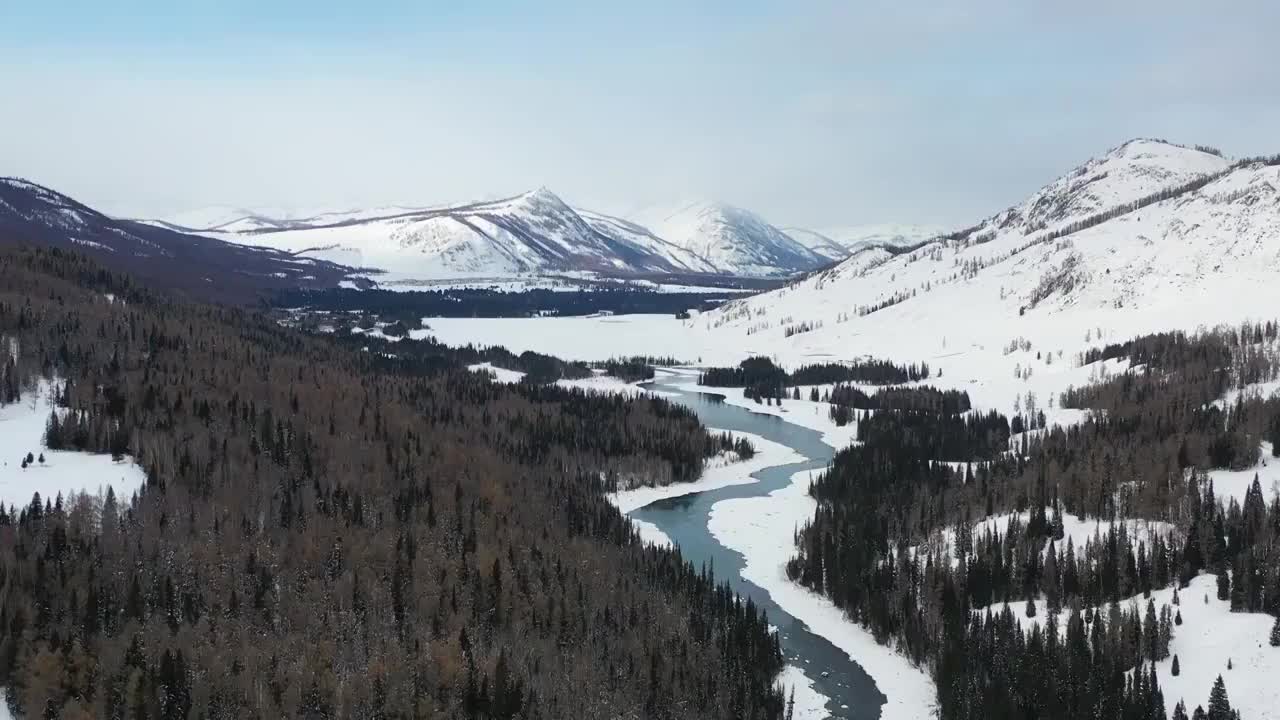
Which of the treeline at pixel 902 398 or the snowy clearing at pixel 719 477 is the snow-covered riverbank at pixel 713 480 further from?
the treeline at pixel 902 398

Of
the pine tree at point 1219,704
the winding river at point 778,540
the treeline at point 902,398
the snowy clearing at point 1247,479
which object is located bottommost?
the winding river at point 778,540

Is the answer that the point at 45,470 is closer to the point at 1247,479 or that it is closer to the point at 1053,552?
the point at 1053,552

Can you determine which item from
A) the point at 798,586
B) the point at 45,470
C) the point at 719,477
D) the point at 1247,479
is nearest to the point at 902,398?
the point at 719,477

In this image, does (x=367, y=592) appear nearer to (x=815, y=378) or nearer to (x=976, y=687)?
(x=976, y=687)

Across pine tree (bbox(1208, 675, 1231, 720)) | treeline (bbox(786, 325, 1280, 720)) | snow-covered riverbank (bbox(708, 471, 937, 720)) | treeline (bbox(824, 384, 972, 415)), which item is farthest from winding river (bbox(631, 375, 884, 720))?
pine tree (bbox(1208, 675, 1231, 720))

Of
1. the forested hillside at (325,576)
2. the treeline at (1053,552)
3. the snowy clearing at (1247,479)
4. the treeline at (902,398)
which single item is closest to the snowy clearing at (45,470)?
the forested hillside at (325,576)

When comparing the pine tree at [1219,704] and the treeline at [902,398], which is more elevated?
the treeline at [902,398]
